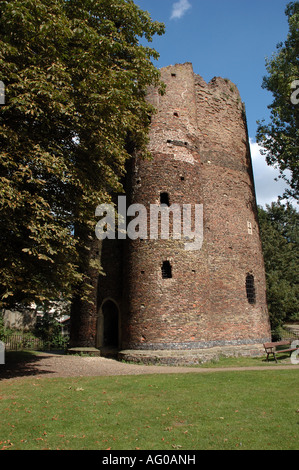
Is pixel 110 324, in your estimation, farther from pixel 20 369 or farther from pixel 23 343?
pixel 23 343

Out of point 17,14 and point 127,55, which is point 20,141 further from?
point 127,55

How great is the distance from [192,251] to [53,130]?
7931 millimetres

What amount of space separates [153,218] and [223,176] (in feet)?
18.6

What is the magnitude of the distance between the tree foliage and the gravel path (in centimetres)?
251

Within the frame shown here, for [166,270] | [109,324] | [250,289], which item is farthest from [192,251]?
[109,324]

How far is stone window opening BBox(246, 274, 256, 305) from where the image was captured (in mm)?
18578

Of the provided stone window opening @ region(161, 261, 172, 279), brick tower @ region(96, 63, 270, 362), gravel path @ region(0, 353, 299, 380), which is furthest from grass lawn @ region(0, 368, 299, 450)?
stone window opening @ region(161, 261, 172, 279)

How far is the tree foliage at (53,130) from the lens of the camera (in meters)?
9.18

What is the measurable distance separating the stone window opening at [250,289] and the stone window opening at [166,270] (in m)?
5.36

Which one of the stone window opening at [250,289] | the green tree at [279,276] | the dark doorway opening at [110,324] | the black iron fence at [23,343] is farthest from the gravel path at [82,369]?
the green tree at [279,276]

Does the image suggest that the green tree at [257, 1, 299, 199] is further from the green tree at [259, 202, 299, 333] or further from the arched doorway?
the arched doorway

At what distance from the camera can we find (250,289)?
61.5 feet

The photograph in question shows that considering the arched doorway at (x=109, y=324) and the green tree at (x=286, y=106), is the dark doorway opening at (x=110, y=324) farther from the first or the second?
the green tree at (x=286, y=106)

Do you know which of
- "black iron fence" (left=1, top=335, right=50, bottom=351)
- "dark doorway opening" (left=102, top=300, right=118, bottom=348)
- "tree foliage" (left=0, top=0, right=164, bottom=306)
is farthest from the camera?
"black iron fence" (left=1, top=335, right=50, bottom=351)
